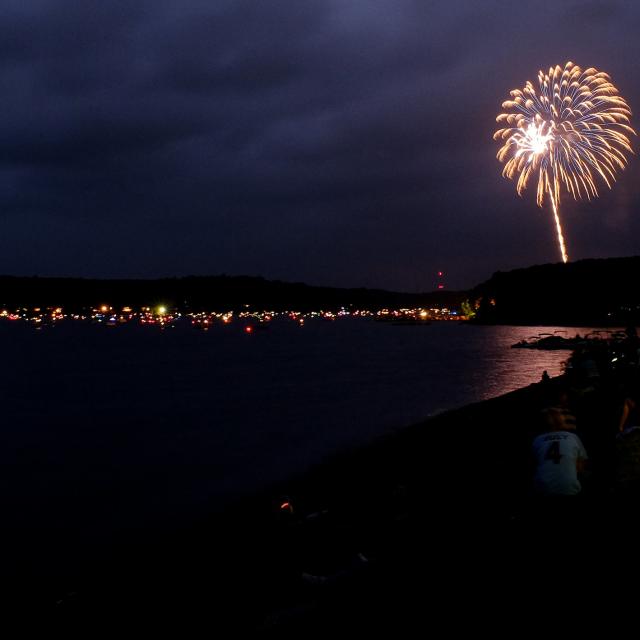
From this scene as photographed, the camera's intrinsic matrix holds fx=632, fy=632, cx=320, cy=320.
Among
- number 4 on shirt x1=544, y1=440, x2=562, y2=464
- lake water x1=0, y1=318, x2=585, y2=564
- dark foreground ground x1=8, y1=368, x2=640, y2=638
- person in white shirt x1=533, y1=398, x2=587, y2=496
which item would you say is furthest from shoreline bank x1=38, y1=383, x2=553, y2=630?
lake water x1=0, y1=318, x2=585, y2=564

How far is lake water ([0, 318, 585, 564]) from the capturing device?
21031 mm

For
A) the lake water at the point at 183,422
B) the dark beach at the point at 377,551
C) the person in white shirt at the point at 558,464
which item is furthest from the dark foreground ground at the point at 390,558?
the lake water at the point at 183,422

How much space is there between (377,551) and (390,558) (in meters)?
2.00

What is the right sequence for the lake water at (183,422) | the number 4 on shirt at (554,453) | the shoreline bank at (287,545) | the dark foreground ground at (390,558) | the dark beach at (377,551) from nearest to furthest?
the dark foreground ground at (390,558) < the dark beach at (377,551) < the number 4 on shirt at (554,453) < the shoreline bank at (287,545) < the lake water at (183,422)

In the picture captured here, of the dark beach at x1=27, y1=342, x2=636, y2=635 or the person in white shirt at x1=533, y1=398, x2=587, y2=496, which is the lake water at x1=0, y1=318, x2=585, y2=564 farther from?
the person in white shirt at x1=533, y1=398, x2=587, y2=496

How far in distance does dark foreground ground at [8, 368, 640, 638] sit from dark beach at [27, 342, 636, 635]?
0.07 ft

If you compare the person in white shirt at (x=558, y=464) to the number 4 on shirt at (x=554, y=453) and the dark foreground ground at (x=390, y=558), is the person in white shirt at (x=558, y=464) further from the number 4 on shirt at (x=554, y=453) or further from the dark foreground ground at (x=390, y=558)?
the dark foreground ground at (x=390, y=558)

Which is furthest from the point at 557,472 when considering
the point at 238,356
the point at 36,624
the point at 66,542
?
the point at 238,356

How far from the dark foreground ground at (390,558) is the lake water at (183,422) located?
475 centimetres

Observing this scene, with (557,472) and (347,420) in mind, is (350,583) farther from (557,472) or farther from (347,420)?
(347,420)

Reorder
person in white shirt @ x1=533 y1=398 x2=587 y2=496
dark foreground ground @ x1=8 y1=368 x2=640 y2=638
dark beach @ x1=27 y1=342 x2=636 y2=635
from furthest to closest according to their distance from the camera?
person in white shirt @ x1=533 y1=398 x2=587 y2=496 → dark beach @ x1=27 y1=342 x2=636 y2=635 → dark foreground ground @ x1=8 y1=368 x2=640 y2=638

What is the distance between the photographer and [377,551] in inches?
333

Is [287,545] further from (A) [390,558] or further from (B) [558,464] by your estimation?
(B) [558,464]

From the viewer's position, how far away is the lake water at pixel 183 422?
21.0m
